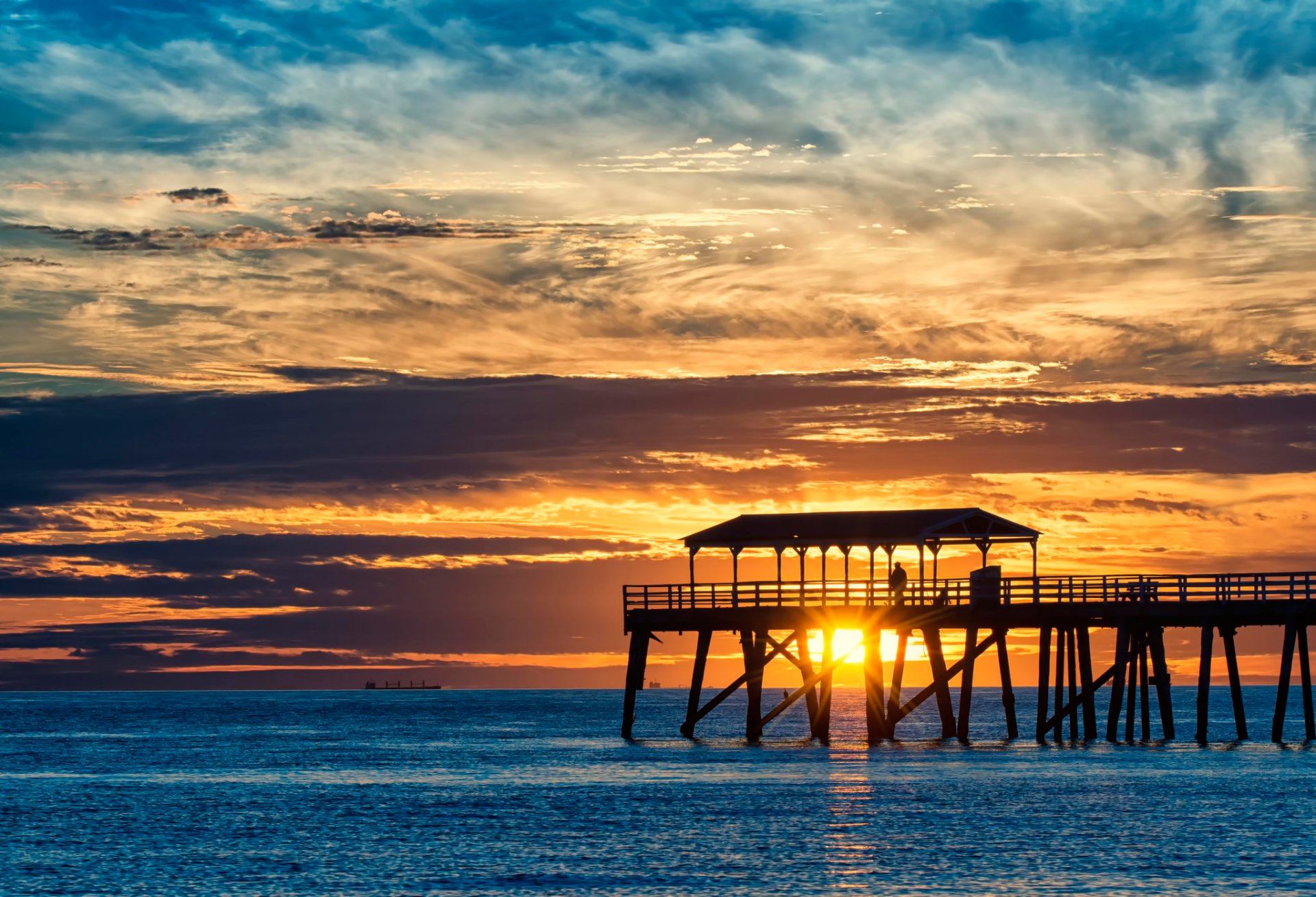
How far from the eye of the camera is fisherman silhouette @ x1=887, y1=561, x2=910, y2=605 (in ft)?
196

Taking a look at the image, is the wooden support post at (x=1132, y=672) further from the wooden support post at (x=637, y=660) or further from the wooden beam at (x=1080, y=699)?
the wooden support post at (x=637, y=660)

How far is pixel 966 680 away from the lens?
209 ft

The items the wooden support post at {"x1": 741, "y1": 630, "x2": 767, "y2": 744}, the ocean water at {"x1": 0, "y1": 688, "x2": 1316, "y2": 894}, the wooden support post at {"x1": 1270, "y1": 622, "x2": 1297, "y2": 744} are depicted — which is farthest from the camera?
the wooden support post at {"x1": 741, "y1": 630, "x2": 767, "y2": 744}

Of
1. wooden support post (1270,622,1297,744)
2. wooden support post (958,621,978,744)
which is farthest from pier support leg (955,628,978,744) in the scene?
wooden support post (1270,622,1297,744)

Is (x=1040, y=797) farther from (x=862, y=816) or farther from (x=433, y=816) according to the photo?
(x=433, y=816)

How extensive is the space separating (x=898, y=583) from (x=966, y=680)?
636 cm

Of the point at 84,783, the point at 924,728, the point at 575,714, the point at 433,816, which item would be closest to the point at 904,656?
the point at 433,816

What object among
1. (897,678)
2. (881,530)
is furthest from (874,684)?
(881,530)

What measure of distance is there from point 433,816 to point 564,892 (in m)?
15.5

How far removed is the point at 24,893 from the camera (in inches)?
1438

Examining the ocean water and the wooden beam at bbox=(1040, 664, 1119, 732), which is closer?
the ocean water

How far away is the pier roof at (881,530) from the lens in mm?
59344

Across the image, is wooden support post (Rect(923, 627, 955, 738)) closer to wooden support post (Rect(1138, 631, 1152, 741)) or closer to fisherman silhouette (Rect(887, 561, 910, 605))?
fisherman silhouette (Rect(887, 561, 910, 605))

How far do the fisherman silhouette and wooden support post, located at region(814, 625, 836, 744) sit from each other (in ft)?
8.42
